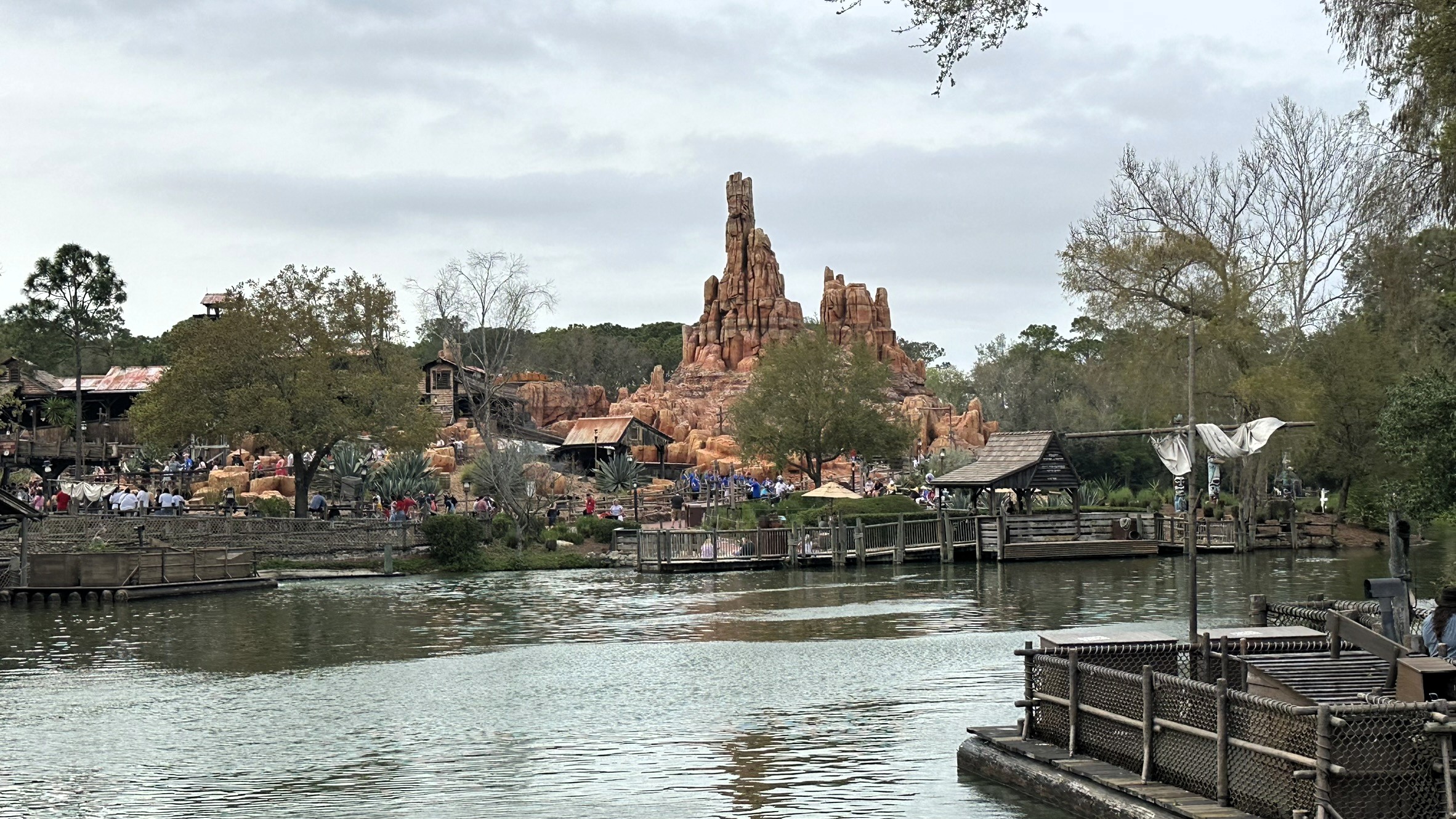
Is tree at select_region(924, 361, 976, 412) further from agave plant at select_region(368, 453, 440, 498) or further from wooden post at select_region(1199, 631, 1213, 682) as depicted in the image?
wooden post at select_region(1199, 631, 1213, 682)

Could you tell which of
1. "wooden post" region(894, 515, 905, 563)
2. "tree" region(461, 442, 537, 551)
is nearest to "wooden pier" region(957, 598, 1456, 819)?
"wooden post" region(894, 515, 905, 563)

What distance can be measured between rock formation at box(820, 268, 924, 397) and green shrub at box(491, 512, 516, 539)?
64.9 meters

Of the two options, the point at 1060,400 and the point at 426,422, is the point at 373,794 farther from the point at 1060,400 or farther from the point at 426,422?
the point at 1060,400

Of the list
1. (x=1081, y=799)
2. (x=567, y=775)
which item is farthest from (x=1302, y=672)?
(x=567, y=775)

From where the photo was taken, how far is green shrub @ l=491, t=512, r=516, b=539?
5184cm

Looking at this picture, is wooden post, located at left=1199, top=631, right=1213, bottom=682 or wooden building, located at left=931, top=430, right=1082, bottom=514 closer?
wooden post, located at left=1199, top=631, right=1213, bottom=682

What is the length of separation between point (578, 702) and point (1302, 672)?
34.9ft

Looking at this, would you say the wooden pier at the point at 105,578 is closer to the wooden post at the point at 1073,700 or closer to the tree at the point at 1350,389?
the wooden post at the point at 1073,700

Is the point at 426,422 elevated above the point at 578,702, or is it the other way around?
the point at 426,422

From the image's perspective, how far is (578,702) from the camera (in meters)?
20.8

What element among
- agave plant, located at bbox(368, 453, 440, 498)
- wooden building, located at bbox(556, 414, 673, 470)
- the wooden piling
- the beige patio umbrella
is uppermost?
wooden building, located at bbox(556, 414, 673, 470)

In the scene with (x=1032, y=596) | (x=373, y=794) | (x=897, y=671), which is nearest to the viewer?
(x=373, y=794)

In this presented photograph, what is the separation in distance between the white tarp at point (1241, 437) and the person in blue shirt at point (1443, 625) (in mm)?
2601

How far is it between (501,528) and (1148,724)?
4185cm
